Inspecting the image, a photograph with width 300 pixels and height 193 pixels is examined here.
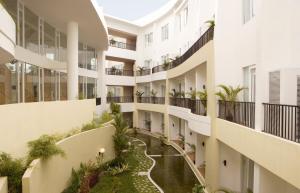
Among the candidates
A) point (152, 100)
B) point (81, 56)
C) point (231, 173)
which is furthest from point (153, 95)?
point (231, 173)

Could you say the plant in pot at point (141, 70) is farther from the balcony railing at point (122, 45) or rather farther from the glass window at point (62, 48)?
the glass window at point (62, 48)

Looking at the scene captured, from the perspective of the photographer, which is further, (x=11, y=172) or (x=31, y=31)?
(x=31, y=31)

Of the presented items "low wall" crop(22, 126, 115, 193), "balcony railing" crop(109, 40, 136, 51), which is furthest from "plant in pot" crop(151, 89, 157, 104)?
"low wall" crop(22, 126, 115, 193)

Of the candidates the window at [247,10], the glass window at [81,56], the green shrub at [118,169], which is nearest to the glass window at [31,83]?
the green shrub at [118,169]

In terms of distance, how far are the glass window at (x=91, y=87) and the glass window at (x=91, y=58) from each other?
115 cm

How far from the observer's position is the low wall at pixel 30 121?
8.39 meters

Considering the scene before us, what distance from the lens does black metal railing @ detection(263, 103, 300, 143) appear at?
24.5 feet

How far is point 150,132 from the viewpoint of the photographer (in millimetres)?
32500

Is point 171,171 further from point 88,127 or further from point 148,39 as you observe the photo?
point 148,39

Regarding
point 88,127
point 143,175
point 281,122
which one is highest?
point 281,122

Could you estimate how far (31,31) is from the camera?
15.4m

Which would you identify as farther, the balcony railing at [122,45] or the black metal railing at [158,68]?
the balcony railing at [122,45]

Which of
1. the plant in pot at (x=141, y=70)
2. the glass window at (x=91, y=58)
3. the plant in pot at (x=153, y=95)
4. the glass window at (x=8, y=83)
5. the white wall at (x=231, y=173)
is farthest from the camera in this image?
the plant in pot at (x=141, y=70)

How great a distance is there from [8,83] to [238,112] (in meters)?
10.0
